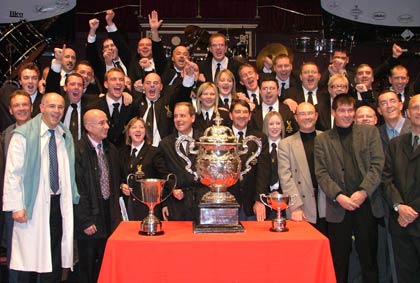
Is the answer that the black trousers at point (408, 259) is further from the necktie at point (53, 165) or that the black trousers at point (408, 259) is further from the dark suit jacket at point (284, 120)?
the necktie at point (53, 165)

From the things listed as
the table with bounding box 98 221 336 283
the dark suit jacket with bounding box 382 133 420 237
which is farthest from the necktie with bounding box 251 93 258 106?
the table with bounding box 98 221 336 283

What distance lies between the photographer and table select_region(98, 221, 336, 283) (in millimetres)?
3535

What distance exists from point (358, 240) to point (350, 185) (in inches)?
19.9

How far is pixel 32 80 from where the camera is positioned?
6184mm

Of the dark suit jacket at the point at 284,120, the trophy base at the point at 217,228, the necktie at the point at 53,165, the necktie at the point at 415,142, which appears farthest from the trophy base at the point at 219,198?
the dark suit jacket at the point at 284,120

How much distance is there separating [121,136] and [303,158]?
2055mm

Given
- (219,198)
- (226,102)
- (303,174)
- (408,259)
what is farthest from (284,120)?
(219,198)

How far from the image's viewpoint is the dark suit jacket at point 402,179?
183 inches

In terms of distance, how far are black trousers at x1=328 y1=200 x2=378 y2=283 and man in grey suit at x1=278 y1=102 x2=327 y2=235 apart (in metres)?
0.23

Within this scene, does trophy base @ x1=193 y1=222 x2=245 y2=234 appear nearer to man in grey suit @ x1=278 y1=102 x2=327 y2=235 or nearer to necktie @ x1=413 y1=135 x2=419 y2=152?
man in grey suit @ x1=278 y1=102 x2=327 y2=235

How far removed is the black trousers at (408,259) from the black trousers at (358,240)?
27 centimetres

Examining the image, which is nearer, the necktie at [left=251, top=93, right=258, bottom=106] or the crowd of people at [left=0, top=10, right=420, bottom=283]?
the crowd of people at [left=0, top=10, right=420, bottom=283]

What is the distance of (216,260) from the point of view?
3545 millimetres

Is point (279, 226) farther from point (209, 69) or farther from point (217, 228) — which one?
point (209, 69)
